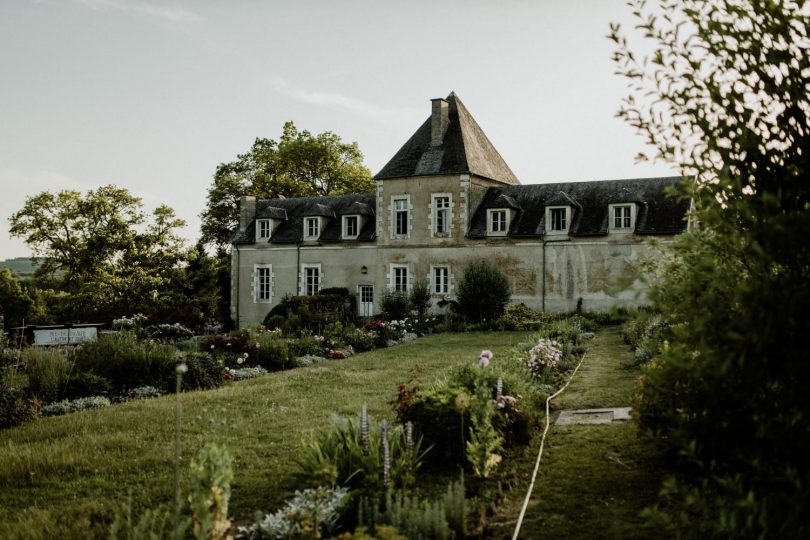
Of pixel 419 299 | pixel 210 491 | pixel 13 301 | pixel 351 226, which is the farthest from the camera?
pixel 351 226

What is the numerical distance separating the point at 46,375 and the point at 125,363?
155 centimetres

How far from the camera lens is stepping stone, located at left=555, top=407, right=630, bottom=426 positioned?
7.82 metres

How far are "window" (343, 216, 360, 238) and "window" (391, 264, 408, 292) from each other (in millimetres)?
2877

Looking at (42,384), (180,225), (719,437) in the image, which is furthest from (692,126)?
(180,225)

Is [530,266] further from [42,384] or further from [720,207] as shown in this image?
[720,207]

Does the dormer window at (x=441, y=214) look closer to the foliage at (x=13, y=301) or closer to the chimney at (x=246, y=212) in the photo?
the chimney at (x=246, y=212)

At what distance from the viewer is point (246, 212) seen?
34.2 metres

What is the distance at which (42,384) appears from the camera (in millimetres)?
10609

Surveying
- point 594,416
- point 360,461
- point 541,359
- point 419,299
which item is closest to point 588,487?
point 360,461

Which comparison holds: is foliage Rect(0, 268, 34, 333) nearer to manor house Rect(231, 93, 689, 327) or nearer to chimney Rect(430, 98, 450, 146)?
manor house Rect(231, 93, 689, 327)

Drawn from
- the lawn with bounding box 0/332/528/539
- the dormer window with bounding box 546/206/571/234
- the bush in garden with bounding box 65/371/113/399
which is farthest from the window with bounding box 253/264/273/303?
the bush in garden with bounding box 65/371/113/399

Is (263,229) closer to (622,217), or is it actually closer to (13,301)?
(13,301)

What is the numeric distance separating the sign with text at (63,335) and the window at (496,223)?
53.0ft

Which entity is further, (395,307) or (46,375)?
(395,307)
